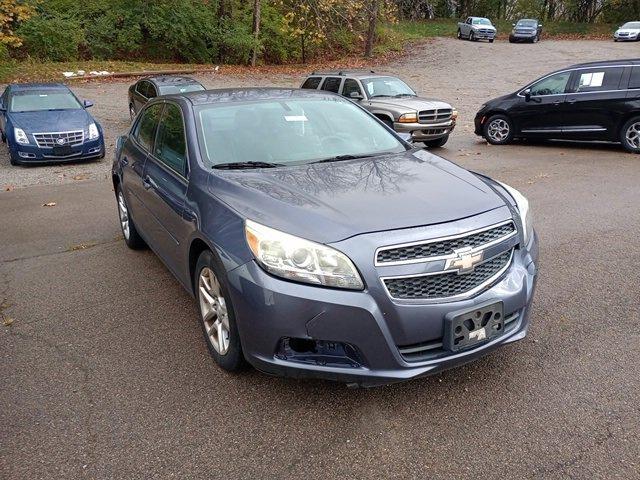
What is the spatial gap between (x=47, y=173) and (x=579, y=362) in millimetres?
10355

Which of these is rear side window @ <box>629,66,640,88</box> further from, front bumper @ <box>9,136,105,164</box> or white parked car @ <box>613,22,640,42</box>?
white parked car @ <box>613,22,640,42</box>

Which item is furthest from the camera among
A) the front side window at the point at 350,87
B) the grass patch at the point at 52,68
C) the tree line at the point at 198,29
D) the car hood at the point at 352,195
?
the tree line at the point at 198,29

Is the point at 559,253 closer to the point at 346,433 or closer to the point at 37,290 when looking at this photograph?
the point at 346,433

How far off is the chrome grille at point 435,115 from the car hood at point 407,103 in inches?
3.7

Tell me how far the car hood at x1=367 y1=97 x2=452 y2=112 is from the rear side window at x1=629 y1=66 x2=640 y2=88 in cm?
356

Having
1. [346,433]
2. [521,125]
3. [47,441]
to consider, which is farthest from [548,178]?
[47,441]

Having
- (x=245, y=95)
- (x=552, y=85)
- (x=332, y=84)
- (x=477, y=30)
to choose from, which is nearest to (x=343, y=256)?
(x=245, y=95)

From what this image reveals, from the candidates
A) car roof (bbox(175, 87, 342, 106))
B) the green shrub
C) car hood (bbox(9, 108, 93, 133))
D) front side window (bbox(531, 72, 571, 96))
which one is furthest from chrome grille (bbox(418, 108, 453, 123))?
the green shrub

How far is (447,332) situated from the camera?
285cm

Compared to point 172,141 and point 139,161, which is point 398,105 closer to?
point 139,161

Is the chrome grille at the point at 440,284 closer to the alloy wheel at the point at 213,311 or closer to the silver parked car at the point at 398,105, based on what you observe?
the alloy wheel at the point at 213,311

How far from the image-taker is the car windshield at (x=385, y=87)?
1305 cm

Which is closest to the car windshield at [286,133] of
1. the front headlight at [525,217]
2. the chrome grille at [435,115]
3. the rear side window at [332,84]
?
the front headlight at [525,217]

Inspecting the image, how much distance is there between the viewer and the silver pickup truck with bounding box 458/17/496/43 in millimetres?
40062
